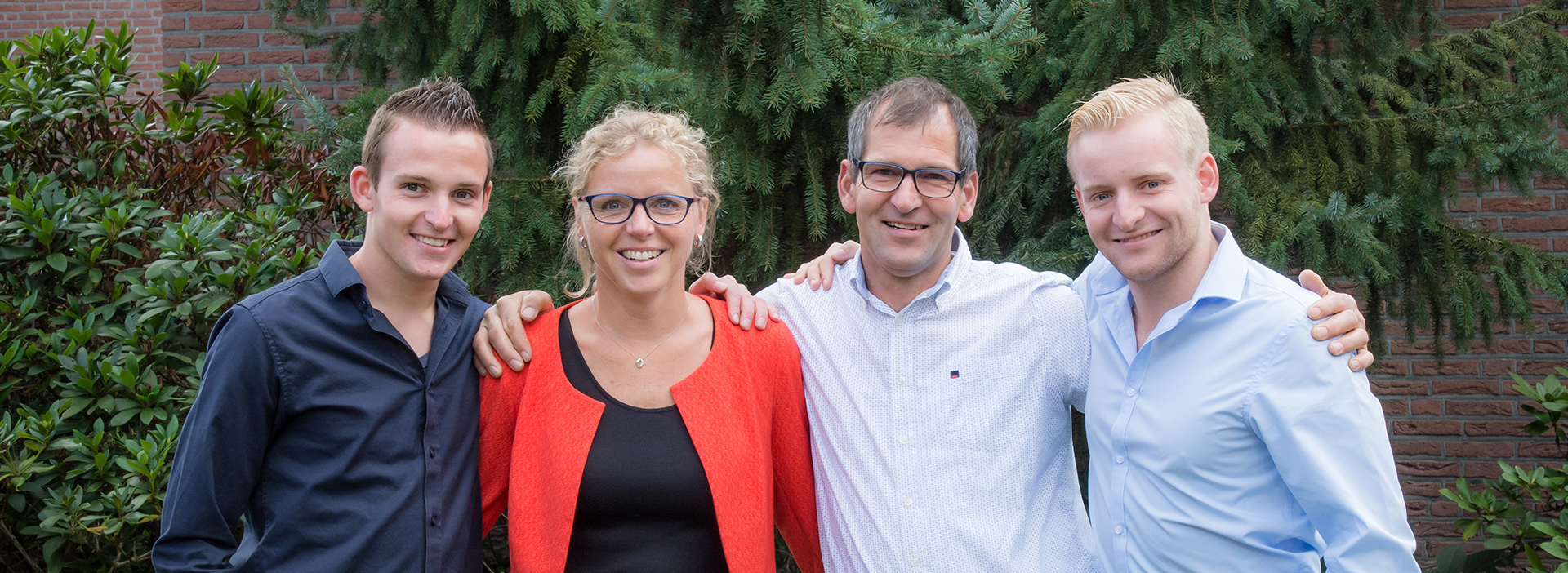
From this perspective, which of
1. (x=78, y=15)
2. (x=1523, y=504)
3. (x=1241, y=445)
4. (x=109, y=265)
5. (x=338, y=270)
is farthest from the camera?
(x=78, y=15)

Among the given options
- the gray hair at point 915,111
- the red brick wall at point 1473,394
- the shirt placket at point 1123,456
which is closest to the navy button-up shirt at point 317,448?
the gray hair at point 915,111

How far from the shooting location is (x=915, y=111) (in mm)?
2086

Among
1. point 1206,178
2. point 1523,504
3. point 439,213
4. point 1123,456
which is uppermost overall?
point 1206,178

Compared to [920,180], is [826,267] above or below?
below

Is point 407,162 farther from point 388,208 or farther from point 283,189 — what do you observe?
point 283,189

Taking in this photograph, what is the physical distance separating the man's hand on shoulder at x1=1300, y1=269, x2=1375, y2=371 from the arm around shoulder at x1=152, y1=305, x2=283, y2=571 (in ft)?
6.52

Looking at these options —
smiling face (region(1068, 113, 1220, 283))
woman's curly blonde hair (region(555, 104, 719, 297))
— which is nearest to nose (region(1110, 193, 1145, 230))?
smiling face (region(1068, 113, 1220, 283))

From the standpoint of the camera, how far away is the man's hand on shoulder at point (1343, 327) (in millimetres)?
1630

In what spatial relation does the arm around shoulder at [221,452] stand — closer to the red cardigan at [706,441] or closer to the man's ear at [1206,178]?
the red cardigan at [706,441]

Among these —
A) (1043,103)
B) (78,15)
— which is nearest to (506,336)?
(1043,103)

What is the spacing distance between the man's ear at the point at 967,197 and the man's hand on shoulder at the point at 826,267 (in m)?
0.31

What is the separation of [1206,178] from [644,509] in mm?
1408

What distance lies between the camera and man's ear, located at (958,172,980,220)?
2.13 metres

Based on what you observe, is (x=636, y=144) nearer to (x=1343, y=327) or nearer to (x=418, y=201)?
(x=418, y=201)
